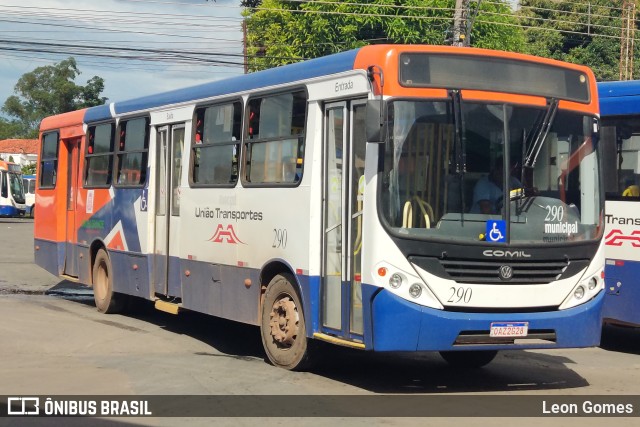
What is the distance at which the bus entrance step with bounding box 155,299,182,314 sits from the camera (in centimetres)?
1391

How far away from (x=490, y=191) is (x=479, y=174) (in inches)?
7.4

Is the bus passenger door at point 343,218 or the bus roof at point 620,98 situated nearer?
the bus passenger door at point 343,218

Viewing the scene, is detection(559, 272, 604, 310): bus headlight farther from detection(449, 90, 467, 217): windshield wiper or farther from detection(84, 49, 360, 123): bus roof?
detection(84, 49, 360, 123): bus roof

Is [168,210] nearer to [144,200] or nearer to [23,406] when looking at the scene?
[144,200]

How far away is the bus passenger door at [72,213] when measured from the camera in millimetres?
18141

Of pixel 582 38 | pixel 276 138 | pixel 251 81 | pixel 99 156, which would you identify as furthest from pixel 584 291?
pixel 582 38

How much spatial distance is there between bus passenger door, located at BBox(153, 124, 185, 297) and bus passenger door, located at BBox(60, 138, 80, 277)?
12.1 feet

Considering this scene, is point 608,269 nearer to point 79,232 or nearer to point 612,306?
point 612,306

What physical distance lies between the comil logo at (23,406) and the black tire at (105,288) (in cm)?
715

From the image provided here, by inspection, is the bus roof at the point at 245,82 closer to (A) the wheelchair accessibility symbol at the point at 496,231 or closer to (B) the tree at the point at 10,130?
(A) the wheelchair accessibility symbol at the point at 496,231

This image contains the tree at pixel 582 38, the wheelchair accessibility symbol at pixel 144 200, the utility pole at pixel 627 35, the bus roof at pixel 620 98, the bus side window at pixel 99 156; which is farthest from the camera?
the tree at pixel 582 38

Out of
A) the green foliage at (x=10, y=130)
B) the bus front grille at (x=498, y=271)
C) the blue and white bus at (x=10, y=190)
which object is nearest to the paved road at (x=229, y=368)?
the bus front grille at (x=498, y=271)

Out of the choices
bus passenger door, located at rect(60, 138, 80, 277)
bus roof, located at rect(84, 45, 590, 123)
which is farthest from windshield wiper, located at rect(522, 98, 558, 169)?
bus passenger door, located at rect(60, 138, 80, 277)

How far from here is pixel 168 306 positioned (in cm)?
1412
